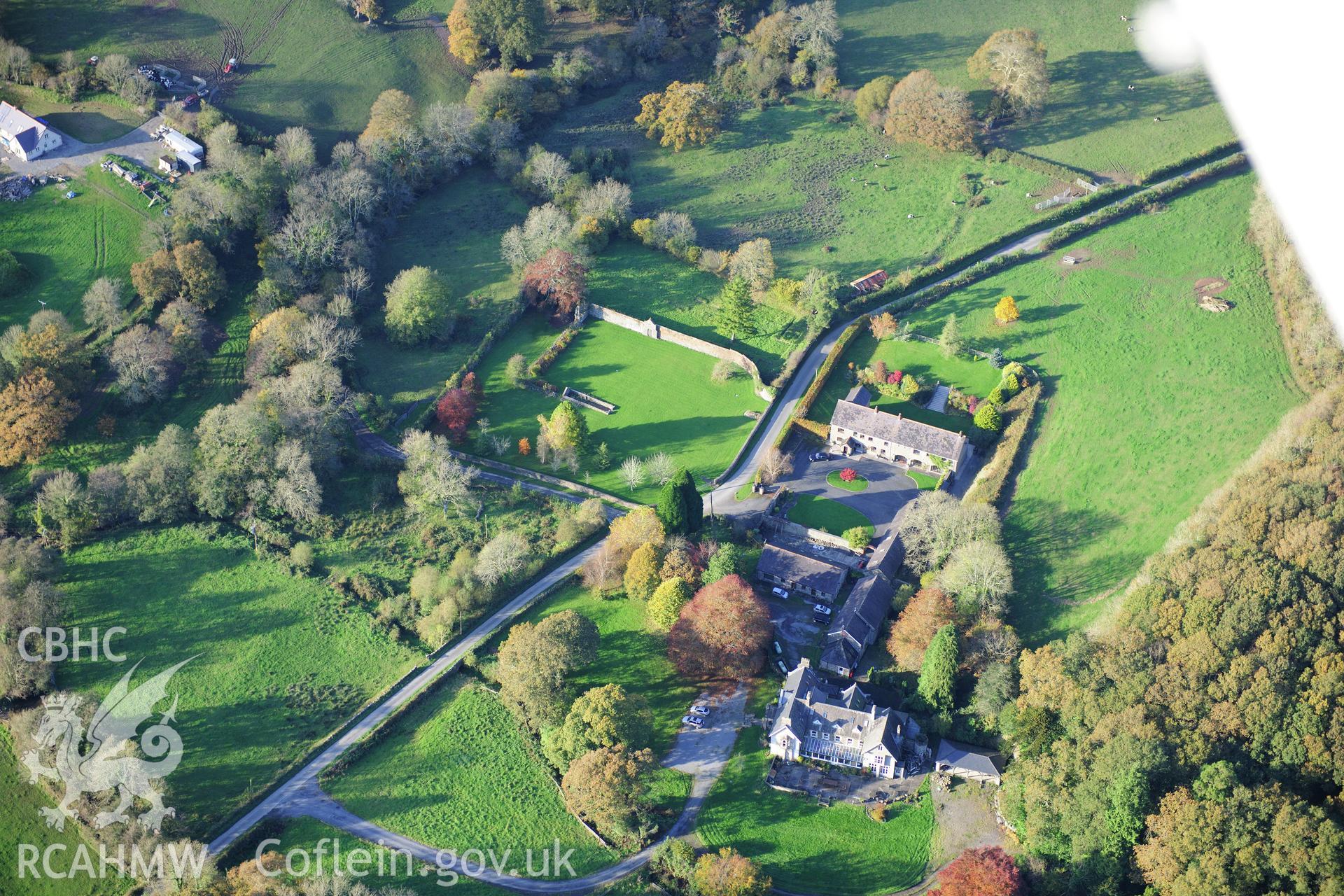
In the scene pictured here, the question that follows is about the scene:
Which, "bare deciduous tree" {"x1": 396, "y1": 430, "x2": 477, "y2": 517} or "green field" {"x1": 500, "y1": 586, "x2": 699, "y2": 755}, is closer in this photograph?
"green field" {"x1": 500, "y1": 586, "x2": 699, "y2": 755}

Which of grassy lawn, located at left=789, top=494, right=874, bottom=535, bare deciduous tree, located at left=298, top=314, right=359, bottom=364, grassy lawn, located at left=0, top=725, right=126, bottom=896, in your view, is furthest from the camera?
bare deciduous tree, located at left=298, top=314, right=359, bottom=364

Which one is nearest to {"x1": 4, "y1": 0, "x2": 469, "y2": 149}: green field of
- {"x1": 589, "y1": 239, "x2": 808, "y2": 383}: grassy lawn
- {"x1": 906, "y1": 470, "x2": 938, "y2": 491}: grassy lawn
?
{"x1": 589, "y1": 239, "x2": 808, "y2": 383}: grassy lawn

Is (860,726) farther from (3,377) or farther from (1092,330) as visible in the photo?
(3,377)

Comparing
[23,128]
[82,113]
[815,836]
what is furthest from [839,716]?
[82,113]

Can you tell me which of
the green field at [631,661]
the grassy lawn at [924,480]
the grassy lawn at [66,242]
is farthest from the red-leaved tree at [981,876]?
the grassy lawn at [66,242]

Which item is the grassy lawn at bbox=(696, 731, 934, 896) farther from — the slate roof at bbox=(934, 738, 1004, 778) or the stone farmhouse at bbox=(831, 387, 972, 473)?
the stone farmhouse at bbox=(831, 387, 972, 473)

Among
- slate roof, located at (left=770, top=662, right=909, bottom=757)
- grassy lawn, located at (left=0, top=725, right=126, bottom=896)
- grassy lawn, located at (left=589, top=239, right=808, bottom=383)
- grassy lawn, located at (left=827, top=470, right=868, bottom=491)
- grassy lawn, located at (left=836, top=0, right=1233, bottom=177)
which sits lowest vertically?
grassy lawn, located at (left=0, top=725, right=126, bottom=896)

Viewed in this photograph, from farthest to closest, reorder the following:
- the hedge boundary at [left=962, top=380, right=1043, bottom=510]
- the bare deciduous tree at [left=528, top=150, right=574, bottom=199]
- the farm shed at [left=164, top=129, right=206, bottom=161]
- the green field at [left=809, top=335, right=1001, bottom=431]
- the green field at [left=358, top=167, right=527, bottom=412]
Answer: the bare deciduous tree at [left=528, top=150, right=574, bottom=199], the farm shed at [left=164, top=129, right=206, bottom=161], the green field at [left=358, top=167, right=527, bottom=412], the green field at [left=809, top=335, right=1001, bottom=431], the hedge boundary at [left=962, top=380, right=1043, bottom=510]

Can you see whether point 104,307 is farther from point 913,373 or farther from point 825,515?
point 913,373
